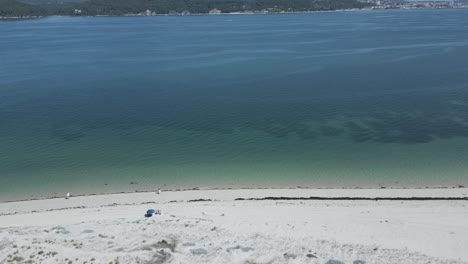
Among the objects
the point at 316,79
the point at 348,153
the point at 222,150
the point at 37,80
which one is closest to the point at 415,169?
the point at 348,153

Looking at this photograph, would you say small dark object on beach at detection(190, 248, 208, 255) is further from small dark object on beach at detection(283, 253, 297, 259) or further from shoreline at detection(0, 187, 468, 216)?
shoreline at detection(0, 187, 468, 216)

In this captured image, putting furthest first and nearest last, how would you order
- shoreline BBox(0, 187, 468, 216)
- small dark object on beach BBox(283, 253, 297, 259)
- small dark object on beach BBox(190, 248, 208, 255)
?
shoreline BBox(0, 187, 468, 216), small dark object on beach BBox(190, 248, 208, 255), small dark object on beach BBox(283, 253, 297, 259)

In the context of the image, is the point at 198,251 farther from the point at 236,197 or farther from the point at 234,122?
the point at 234,122

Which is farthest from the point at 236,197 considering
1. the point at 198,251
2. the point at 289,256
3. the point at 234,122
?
the point at 234,122

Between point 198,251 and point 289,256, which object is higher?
point 198,251

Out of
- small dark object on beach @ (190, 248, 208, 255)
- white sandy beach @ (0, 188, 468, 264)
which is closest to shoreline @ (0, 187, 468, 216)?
white sandy beach @ (0, 188, 468, 264)
